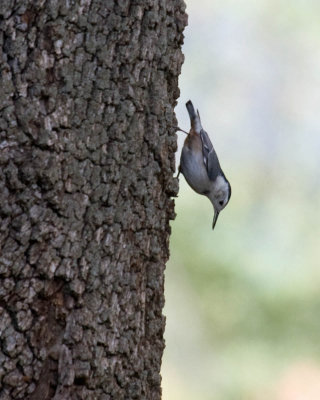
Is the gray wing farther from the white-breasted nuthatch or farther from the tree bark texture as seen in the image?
the tree bark texture

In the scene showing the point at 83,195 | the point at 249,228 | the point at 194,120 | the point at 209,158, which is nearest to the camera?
the point at 83,195

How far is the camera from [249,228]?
6.40 m

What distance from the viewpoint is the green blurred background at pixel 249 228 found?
6238 millimetres

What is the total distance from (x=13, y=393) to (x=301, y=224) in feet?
14.2

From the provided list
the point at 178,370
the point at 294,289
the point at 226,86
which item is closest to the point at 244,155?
the point at 226,86

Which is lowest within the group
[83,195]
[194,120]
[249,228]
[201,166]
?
[83,195]

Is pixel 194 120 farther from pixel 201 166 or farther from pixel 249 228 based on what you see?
pixel 249 228

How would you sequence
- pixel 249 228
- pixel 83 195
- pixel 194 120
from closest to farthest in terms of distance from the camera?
pixel 83 195, pixel 194 120, pixel 249 228

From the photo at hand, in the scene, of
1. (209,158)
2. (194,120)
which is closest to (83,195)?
(209,158)

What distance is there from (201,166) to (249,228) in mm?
1541

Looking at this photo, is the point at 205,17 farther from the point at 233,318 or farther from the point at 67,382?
the point at 67,382

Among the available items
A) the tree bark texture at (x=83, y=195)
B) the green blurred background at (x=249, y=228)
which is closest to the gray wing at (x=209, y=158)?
the green blurred background at (x=249, y=228)

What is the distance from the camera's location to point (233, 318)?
639cm

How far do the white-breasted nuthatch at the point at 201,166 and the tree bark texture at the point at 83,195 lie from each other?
1953 millimetres
